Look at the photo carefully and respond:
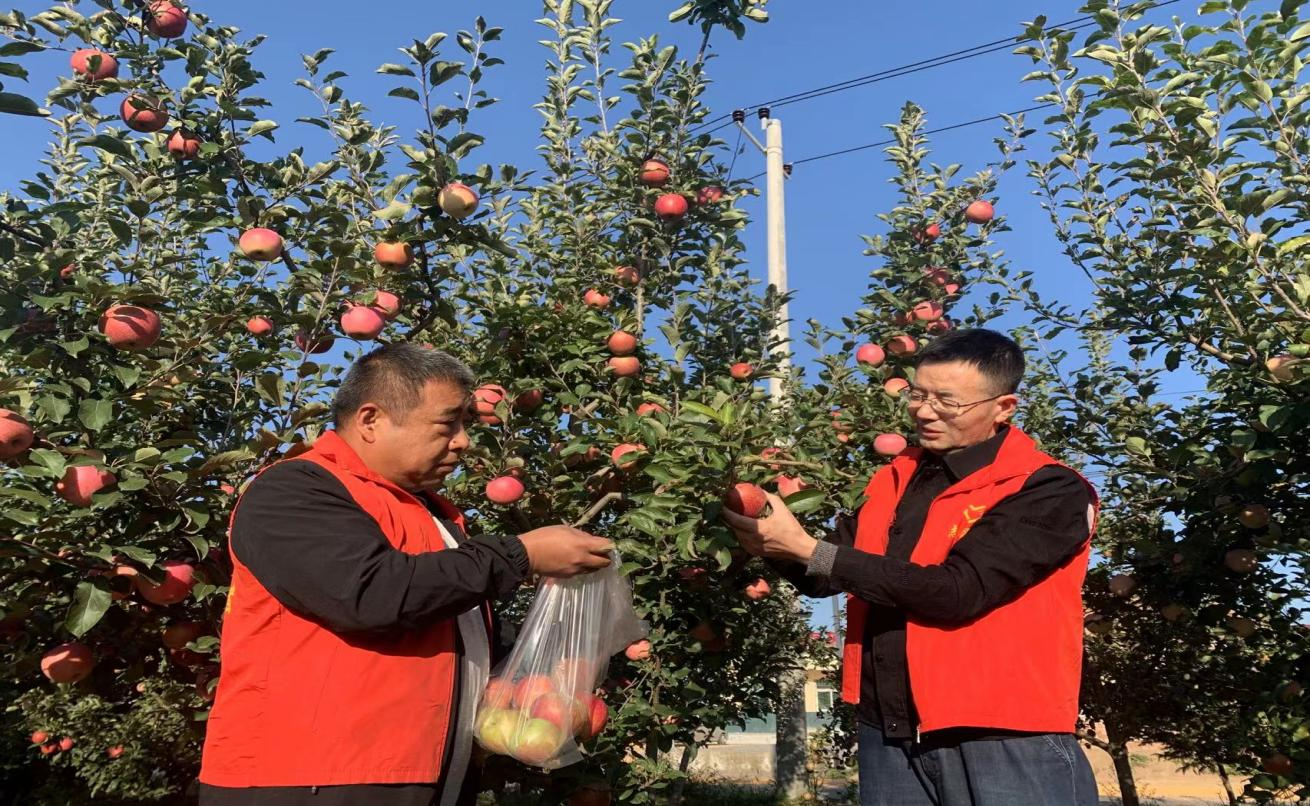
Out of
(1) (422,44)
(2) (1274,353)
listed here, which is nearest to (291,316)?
(1) (422,44)

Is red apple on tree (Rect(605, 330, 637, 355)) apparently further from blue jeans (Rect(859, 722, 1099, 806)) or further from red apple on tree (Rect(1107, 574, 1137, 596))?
red apple on tree (Rect(1107, 574, 1137, 596))

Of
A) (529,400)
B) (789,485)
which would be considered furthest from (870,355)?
(529,400)

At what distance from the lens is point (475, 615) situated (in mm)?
1882

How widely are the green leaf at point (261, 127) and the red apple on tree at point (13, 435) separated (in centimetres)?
120

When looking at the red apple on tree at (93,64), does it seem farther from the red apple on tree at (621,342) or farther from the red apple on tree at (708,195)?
the red apple on tree at (708,195)

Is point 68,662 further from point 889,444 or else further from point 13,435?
point 889,444

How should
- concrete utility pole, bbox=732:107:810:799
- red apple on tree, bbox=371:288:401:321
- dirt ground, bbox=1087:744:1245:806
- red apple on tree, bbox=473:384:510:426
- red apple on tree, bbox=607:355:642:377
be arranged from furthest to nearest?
dirt ground, bbox=1087:744:1245:806
concrete utility pole, bbox=732:107:810:799
red apple on tree, bbox=607:355:642:377
red apple on tree, bbox=473:384:510:426
red apple on tree, bbox=371:288:401:321

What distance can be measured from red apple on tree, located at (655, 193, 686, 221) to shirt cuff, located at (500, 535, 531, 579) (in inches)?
99.7

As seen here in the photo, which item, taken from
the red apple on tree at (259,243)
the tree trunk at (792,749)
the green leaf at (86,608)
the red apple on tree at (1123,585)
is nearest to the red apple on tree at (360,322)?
the red apple on tree at (259,243)

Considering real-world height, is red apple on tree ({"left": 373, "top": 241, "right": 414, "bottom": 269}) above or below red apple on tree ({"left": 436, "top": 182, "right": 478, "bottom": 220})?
below

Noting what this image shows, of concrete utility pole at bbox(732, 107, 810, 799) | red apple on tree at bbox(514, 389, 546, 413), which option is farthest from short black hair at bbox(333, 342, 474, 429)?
concrete utility pole at bbox(732, 107, 810, 799)

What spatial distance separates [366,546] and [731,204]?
3.15 metres

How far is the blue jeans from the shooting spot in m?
1.76

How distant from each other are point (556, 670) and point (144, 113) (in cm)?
229
